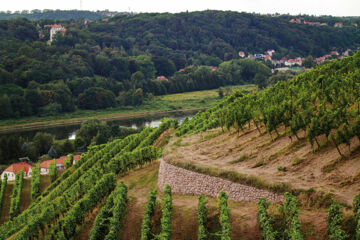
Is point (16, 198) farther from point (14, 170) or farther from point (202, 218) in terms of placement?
point (202, 218)

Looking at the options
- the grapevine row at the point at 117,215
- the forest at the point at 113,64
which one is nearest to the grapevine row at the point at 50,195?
the grapevine row at the point at 117,215

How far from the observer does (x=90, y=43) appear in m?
160

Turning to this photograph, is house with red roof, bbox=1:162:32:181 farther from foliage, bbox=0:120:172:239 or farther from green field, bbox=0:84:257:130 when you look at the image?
green field, bbox=0:84:257:130

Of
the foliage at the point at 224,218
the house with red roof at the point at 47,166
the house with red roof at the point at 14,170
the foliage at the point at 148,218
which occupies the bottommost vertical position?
the house with red roof at the point at 14,170

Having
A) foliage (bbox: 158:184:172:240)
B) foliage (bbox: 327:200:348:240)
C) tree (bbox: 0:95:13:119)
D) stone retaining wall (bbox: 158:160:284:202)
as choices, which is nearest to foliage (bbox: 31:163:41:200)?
stone retaining wall (bbox: 158:160:284:202)

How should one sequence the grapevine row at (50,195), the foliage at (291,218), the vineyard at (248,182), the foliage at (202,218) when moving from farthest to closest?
the grapevine row at (50,195) → the foliage at (202,218) → the vineyard at (248,182) → the foliage at (291,218)

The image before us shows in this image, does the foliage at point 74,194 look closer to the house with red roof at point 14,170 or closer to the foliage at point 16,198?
the foliage at point 16,198

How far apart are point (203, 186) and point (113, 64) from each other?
376ft

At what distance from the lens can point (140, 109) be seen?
104 meters

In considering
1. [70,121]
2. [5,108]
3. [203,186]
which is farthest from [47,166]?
[5,108]

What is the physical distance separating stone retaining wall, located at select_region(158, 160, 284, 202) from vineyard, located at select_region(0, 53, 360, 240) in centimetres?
29

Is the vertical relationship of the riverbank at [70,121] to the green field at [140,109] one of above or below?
below

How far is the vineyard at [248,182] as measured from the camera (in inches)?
798

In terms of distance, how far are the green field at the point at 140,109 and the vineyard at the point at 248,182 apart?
2109 inches
